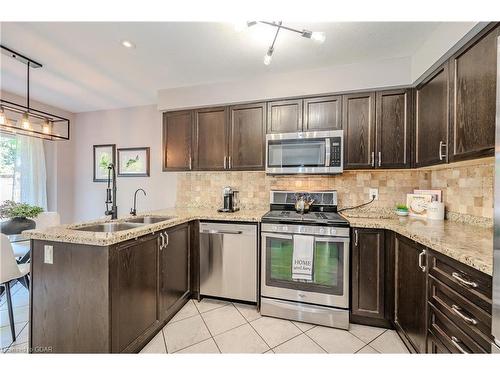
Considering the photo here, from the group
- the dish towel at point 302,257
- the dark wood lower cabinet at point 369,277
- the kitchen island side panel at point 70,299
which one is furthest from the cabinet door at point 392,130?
the kitchen island side panel at point 70,299

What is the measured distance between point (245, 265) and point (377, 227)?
49.8 inches

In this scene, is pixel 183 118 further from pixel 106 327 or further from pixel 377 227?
pixel 377 227

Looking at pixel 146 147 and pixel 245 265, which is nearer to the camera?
pixel 245 265

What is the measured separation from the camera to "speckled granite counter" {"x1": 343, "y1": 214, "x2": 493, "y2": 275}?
96cm

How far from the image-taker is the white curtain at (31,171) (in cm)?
309

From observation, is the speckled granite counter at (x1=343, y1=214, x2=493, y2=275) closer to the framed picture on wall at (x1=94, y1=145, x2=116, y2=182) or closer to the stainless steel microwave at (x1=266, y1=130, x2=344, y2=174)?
the stainless steel microwave at (x1=266, y1=130, x2=344, y2=174)

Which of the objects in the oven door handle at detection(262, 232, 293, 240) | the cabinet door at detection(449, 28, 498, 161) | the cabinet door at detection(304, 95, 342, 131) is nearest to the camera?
the cabinet door at detection(449, 28, 498, 161)

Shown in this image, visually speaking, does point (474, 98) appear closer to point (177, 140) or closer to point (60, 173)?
point (177, 140)

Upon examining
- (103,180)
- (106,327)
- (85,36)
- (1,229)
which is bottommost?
(106,327)

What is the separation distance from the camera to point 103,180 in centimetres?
367

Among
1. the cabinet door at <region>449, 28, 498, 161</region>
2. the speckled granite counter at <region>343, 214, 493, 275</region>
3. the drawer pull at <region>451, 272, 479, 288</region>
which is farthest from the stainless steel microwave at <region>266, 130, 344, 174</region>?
the drawer pull at <region>451, 272, 479, 288</region>

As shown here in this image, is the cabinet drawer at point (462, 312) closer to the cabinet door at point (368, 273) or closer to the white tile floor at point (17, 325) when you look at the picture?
the cabinet door at point (368, 273)

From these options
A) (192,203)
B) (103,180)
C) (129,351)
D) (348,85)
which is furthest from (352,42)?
(103,180)

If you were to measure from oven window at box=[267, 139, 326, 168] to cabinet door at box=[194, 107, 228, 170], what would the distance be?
1.99ft
